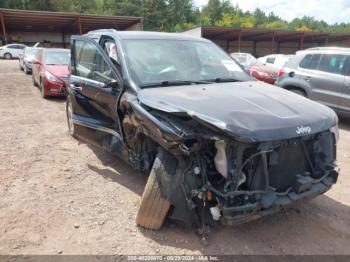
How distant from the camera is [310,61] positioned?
7.92 meters

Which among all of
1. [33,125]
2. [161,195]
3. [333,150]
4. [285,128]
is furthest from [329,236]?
[33,125]

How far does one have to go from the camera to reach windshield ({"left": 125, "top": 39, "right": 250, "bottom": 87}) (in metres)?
3.82

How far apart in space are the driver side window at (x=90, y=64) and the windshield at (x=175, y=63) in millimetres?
394

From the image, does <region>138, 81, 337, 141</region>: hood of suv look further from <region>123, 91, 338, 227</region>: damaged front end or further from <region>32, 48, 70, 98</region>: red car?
<region>32, 48, 70, 98</region>: red car

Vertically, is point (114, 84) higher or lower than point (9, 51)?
higher

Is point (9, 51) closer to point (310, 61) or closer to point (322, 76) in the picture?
point (310, 61)

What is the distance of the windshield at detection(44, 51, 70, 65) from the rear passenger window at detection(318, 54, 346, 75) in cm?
712

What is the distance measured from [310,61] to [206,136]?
243 inches

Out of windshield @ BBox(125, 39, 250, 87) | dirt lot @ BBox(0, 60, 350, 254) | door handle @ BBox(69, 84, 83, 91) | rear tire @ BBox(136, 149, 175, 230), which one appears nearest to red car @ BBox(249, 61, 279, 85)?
dirt lot @ BBox(0, 60, 350, 254)

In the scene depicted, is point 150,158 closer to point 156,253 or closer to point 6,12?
point 156,253

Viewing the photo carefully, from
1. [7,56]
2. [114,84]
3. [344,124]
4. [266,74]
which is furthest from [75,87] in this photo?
[7,56]

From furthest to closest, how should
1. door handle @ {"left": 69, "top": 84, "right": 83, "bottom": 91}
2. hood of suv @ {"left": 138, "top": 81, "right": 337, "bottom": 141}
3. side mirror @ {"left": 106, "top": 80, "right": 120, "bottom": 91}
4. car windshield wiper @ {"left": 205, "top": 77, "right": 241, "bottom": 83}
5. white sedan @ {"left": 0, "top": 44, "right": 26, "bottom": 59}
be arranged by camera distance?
white sedan @ {"left": 0, "top": 44, "right": 26, "bottom": 59} → door handle @ {"left": 69, "top": 84, "right": 83, "bottom": 91} → car windshield wiper @ {"left": 205, "top": 77, "right": 241, "bottom": 83} → side mirror @ {"left": 106, "top": 80, "right": 120, "bottom": 91} → hood of suv @ {"left": 138, "top": 81, "right": 337, "bottom": 141}

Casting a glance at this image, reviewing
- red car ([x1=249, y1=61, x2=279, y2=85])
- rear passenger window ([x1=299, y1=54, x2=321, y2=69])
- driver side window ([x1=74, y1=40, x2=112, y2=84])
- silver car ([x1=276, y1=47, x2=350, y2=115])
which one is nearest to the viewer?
driver side window ([x1=74, y1=40, x2=112, y2=84])

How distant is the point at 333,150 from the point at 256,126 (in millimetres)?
1152
